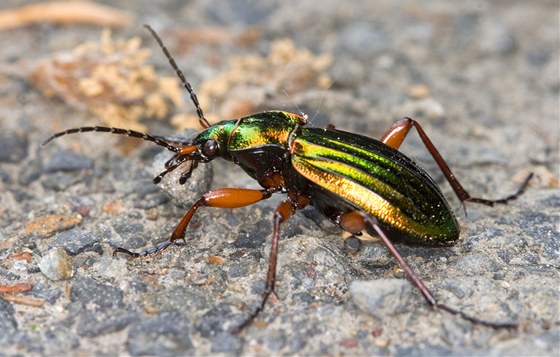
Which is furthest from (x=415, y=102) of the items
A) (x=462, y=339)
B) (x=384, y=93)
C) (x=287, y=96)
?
(x=462, y=339)

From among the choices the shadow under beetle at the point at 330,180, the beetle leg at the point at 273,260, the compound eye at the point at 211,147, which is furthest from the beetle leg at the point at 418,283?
the compound eye at the point at 211,147

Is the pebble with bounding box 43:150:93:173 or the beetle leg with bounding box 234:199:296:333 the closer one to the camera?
the beetle leg with bounding box 234:199:296:333

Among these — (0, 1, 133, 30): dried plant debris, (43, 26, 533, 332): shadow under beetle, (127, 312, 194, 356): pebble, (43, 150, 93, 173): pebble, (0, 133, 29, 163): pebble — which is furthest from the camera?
(0, 1, 133, 30): dried plant debris

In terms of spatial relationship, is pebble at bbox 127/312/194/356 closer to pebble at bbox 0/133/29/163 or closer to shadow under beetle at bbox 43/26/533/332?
shadow under beetle at bbox 43/26/533/332

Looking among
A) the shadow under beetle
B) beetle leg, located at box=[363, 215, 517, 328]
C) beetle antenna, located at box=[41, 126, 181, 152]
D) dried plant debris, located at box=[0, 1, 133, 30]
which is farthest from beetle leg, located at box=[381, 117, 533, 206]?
dried plant debris, located at box=[0, 1, 133, 30]

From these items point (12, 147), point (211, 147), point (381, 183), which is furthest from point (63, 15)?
point (381, 183)

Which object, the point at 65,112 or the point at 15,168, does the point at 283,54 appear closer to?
the point at 65,112
